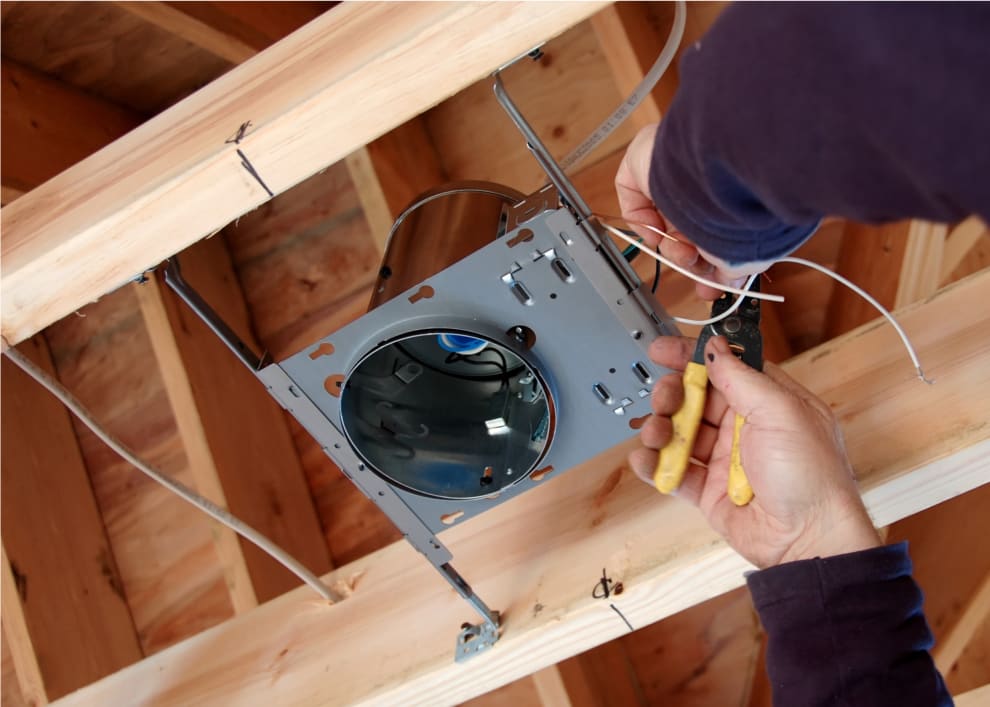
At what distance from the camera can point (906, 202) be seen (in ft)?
1.39

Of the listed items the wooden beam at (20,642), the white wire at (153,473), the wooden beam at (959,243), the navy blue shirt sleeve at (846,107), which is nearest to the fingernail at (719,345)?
the navy blue shirt sleeve at (846,107)

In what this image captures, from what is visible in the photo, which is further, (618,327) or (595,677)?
(595,677)

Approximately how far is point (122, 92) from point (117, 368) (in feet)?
1.66

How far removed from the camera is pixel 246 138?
67 centimetres

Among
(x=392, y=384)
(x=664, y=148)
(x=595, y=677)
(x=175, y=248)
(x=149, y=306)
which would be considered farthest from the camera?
(x=149, y=306)

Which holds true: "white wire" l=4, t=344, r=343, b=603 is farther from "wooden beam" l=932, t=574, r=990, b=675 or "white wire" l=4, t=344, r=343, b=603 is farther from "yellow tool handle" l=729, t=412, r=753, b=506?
"wooden beam" l=932, t=574, r=990, b=675

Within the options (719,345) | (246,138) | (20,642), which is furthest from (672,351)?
(20,642)

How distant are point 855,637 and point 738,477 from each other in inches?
6.2

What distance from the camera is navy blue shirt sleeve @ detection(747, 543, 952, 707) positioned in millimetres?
696

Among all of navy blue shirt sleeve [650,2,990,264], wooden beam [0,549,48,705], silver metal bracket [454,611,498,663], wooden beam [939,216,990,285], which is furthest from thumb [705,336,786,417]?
wooden beam [0,549,48,705]

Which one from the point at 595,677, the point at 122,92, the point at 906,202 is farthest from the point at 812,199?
the point at 122,92

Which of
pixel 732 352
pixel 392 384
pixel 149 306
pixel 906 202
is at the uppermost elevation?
pixel 149 306

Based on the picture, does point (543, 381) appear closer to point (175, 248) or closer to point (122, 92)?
point (175, 248)

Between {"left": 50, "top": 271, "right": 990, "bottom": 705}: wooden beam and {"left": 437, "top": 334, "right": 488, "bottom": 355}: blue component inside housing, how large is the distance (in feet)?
0.82
